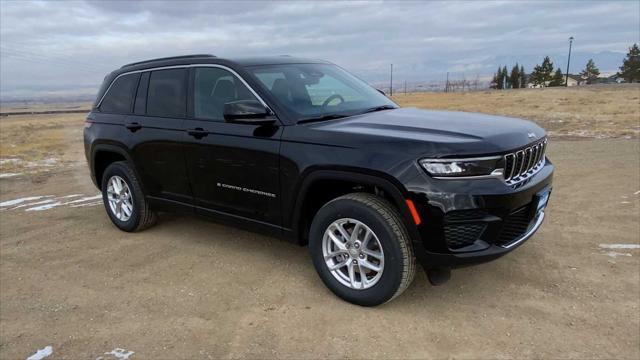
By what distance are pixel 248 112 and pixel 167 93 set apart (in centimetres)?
145

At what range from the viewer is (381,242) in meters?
3.38

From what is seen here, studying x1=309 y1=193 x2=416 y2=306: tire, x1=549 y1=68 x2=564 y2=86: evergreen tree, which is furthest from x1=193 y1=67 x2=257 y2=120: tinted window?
x1=549 y1=68 x2=564 y2=86: evergreen tree

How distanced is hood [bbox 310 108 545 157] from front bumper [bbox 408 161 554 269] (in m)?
0.21

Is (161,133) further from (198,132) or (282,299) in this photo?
(282,299)

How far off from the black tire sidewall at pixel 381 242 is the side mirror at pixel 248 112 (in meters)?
0.87

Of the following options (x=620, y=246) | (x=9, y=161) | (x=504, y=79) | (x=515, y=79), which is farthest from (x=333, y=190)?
(x=515, y=79)

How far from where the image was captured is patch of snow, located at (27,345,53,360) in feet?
10.5

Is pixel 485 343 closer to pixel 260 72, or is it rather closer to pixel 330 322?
pixel 330 322

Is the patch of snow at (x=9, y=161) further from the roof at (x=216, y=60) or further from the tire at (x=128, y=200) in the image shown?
the roof at (x=216, y=60)

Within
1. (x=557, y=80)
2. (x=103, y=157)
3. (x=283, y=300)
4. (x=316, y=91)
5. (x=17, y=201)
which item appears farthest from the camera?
(x=557, y=80)

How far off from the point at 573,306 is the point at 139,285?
3.40 metres

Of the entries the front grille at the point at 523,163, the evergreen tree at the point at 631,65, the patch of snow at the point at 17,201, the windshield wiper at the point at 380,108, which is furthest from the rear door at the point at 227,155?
the evergreen tree at the point at 631,65

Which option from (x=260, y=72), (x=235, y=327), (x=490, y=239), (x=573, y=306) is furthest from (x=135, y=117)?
A: (x=573, y=306)

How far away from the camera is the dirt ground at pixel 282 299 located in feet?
10.4
